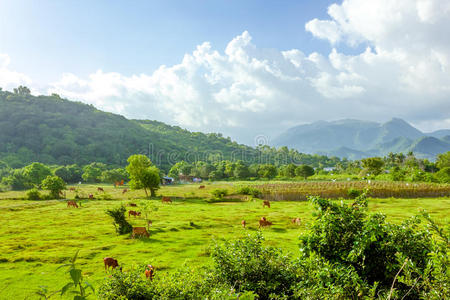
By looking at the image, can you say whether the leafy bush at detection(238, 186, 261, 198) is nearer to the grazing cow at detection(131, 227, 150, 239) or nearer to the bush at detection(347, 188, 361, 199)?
the bush at detection(347, 188, 361, 199)

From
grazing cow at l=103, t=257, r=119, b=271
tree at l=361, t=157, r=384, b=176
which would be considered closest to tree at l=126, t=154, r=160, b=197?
grazing cow at l=103, t=257, r=119, b=271

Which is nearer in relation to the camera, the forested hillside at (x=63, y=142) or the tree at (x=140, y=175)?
the tree at (x=140, y=175)

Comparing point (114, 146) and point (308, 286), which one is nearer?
point (308, 286)

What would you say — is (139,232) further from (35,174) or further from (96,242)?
(35,174)

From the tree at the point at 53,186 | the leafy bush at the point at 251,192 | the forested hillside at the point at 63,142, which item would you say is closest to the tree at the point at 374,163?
the leafy bush at the point at 251,192

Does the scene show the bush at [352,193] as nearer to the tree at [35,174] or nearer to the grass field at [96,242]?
the grass field at [96,242]

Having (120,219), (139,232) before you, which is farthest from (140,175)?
(139,232)

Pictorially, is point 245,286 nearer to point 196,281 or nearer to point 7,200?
point 196,281

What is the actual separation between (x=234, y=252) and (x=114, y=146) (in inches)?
6703

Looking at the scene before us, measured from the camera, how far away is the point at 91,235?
20.7 meters

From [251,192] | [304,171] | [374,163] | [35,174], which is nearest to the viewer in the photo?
[251,192]

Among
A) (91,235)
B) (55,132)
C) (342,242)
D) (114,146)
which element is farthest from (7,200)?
(55,132)

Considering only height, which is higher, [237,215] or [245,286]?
[245,286]

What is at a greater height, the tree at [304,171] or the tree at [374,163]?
the tree at [374,163]
